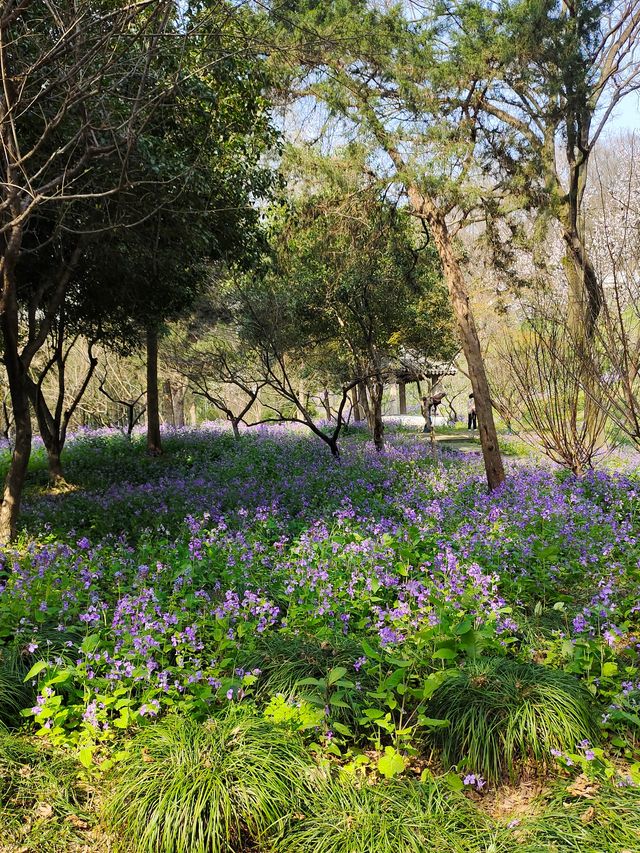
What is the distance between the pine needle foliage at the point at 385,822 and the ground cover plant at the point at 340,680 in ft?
0.03

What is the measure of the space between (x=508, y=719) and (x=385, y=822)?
0.93m

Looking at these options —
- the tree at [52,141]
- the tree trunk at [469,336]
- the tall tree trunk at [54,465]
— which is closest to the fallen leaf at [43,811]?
the tree at [52,141]

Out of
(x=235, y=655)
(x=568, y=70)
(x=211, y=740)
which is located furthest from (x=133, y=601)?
(x=568, y=70)

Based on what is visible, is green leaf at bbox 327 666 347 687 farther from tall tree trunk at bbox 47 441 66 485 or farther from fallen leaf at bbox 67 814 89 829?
tall tree trunk at bbox 47 441 66 485

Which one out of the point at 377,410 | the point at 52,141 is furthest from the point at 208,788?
the point at 377,410

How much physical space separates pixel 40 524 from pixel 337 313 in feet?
27.0

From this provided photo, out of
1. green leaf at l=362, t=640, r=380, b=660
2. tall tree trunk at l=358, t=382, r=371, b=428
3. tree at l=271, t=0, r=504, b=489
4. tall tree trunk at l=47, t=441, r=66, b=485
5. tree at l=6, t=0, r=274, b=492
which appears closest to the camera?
green leaf at l=362, t=640, r=380, b=660

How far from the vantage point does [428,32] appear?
24.7 ft

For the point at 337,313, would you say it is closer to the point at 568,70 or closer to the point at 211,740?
the point at 568,70

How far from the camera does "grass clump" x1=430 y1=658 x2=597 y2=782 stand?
10.2ft

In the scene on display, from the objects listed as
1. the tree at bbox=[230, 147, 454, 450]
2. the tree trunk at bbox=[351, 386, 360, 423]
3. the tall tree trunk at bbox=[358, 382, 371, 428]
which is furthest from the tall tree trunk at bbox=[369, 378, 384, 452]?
the tree trunk at bbox=[351, 386, 360, 423]

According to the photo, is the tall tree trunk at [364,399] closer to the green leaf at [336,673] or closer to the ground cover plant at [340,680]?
the ground cover plant at [340,680]

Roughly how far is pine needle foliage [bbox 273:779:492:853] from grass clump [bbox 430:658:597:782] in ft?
1.02

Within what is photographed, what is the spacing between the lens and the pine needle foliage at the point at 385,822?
8.27 feet
